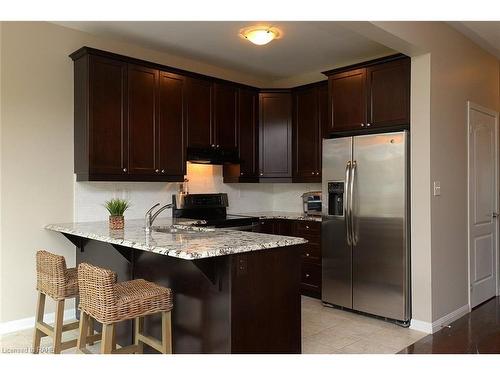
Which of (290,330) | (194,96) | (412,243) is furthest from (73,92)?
(412,243)

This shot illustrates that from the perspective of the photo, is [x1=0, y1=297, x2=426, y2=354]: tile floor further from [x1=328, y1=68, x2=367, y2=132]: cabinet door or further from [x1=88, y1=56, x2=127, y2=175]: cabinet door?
[x1=328, y1=68, x2=367, y2=132]: cabinet door

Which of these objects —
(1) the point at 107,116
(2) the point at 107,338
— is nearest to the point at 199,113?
(1) the point at 107,116

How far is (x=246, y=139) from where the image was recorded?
5.12m

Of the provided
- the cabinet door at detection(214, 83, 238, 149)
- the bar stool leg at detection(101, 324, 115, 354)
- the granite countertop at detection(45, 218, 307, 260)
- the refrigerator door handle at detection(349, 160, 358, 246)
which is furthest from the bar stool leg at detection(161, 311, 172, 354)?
the cabinet door at detection(214, 83, 238, 149)

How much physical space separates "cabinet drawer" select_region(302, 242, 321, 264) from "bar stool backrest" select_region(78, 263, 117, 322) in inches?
106

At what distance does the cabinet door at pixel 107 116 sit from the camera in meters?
3.78

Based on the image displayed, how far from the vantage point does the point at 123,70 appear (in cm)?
397

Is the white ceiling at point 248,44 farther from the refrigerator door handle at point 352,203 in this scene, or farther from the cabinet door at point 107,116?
the refrigerator door handle at point 352,203

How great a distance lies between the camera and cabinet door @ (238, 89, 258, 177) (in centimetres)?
506

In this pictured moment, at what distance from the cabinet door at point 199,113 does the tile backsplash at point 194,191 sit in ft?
1.60

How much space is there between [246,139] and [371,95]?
Answer: 63.8 inches

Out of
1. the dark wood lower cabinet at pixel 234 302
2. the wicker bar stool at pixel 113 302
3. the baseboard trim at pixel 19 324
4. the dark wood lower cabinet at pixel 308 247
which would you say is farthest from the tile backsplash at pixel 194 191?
the wicker bar stool at pixel 113 302
